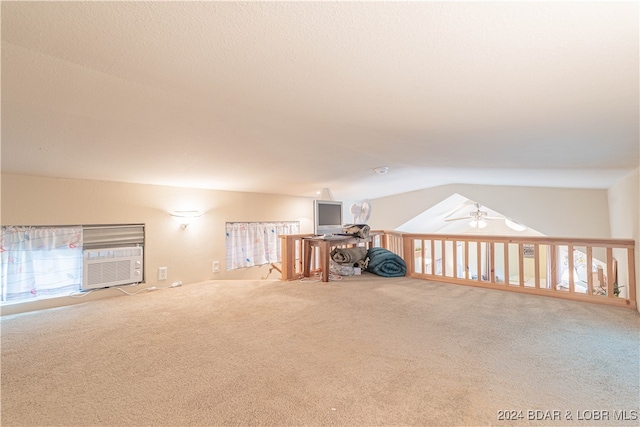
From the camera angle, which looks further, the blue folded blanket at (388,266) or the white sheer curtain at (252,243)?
the white sheer curtain at (252,243)

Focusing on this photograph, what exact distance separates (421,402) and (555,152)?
205 cm

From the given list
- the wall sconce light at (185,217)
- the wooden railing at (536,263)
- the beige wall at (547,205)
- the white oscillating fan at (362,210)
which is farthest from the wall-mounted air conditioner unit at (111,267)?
the beige wall at (547,205)

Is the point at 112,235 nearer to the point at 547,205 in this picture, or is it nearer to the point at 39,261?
the point at 39,261

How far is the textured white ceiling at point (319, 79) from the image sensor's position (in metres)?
0.79

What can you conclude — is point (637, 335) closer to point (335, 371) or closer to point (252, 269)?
point (335, 371)

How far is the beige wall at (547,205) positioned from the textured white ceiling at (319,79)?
2.07m

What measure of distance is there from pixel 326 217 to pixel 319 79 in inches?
108

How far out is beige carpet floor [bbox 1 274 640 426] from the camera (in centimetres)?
115

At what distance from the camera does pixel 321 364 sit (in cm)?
152

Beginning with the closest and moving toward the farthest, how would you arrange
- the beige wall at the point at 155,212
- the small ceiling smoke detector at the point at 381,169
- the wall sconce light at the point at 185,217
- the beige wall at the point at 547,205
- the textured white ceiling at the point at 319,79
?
the textured white ceiling at the point at 319,79 < the beige wall at the point at 155,212 < the wall sconce light at the point at 185,217 < the small ceiling smoke detector at the point at 381,169 < the beige wall at the point at 547,205

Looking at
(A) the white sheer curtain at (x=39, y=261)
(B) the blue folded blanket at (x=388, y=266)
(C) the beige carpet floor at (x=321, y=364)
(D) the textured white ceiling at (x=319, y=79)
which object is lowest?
(C) the beige carpet floor at (x=321, y=364)

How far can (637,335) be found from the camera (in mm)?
1890

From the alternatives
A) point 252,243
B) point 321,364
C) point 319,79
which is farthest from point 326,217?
point 319,79

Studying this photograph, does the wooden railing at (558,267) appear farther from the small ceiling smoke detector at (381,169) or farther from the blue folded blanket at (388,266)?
the small ceiling smoke detector at (381,169)
